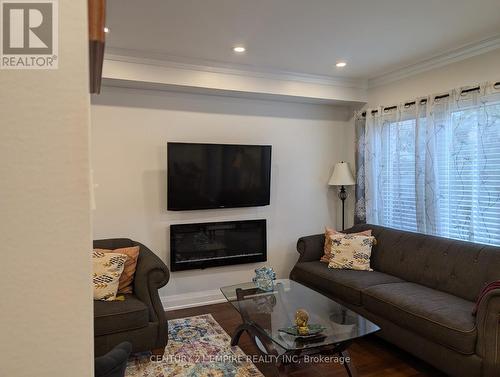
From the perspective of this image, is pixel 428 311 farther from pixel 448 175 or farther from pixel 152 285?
pixel 152 285

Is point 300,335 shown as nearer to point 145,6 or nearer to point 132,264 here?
point 132,264

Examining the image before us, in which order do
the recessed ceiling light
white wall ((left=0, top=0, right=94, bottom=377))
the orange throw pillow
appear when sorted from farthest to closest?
the recessed ceiling light → the orange throw pillow → white wall ((left=0, top=0, right=94, bottom=377))

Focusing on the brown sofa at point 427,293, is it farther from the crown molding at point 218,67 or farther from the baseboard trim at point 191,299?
the crown molding at point 218,67

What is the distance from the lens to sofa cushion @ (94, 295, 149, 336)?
257cm

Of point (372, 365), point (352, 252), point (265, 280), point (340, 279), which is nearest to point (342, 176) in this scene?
point (352, 252)

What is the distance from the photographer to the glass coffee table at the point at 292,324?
227 centimetres

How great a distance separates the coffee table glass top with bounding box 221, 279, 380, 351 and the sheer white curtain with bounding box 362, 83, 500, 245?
5.11ft

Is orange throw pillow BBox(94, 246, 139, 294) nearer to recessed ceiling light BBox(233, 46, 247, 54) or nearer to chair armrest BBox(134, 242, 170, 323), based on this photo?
chair armrest BBox(134, 242, 170, 323)

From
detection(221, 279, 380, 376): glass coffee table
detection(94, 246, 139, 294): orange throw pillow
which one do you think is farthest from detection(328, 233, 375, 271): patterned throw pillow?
detection(94, 246, 139, 294): orange throw pillow

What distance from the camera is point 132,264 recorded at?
308 cm

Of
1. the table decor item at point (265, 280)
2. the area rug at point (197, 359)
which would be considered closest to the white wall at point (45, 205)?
the area rug at point (197, 359)

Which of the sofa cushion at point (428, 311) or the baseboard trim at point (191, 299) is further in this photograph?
the baseboard trim at point (191, 299)

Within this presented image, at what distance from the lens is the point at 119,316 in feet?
8.60

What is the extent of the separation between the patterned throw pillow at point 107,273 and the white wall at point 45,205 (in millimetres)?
2466
